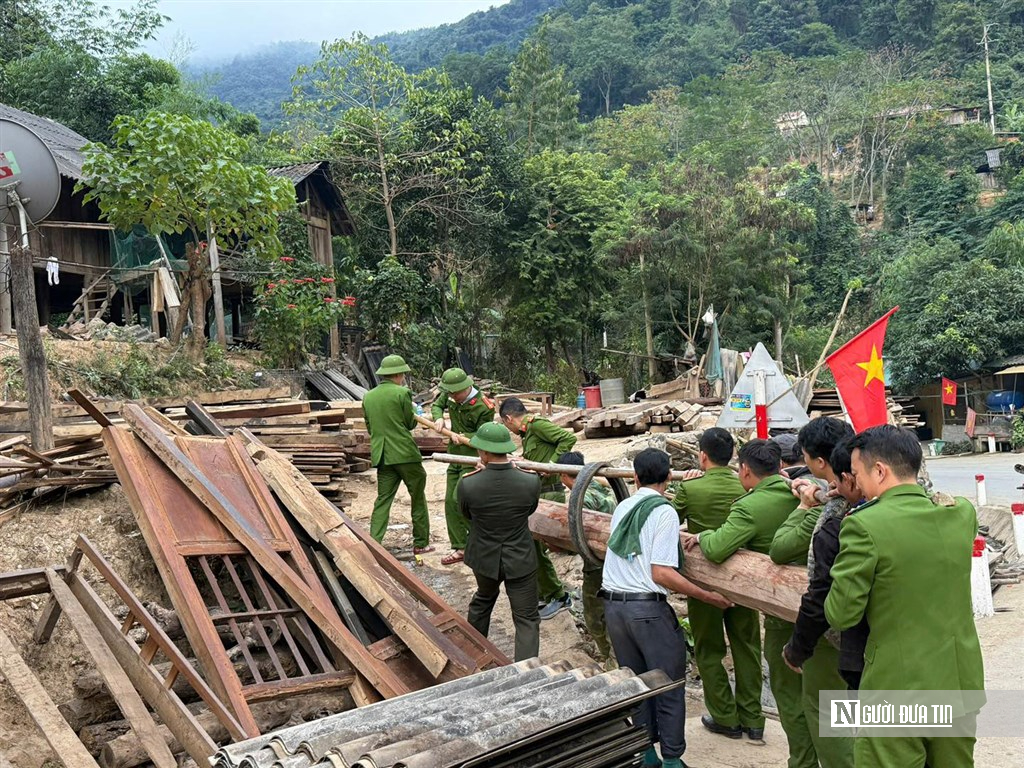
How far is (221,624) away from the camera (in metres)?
5.44

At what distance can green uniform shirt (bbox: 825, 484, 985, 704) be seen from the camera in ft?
10.1

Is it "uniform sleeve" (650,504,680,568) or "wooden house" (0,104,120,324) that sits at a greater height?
"wooden house" (0,104,120,324)

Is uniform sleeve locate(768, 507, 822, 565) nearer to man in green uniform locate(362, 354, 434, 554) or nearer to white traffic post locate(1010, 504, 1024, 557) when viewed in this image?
man in green uniform locate(362, 354, 434, 554)

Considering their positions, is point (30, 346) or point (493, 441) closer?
point (493, 441)

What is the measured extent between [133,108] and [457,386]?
73.0 ft

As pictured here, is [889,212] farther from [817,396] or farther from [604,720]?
[604,720]

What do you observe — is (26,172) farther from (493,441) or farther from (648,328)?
(648,328)

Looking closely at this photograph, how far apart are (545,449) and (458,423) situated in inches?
46.8

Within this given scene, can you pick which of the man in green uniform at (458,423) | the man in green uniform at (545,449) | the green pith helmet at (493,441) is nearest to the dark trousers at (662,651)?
the green pith helmet at (493,441)

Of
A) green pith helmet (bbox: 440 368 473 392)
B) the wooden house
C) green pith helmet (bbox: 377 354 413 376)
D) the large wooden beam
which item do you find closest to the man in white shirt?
the large wooden beam

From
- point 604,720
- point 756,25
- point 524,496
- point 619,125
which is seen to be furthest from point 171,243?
point 756,25

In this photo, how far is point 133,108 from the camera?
2555 centimetres

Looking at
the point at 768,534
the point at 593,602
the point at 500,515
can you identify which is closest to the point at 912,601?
the point at 768,534

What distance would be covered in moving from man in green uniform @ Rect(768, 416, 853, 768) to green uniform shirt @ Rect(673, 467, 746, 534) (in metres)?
0.66
